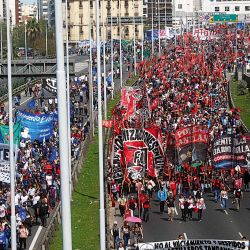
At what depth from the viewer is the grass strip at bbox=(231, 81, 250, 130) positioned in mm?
65825

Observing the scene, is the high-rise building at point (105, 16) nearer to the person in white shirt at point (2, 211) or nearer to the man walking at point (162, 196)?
the man walking at point (162, 196)

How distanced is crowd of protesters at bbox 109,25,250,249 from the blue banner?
406 cm

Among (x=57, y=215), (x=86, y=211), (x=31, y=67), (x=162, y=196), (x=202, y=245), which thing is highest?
(x=31, y=67)

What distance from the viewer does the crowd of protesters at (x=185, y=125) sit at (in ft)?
110

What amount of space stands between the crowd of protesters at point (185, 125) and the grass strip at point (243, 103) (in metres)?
1.41

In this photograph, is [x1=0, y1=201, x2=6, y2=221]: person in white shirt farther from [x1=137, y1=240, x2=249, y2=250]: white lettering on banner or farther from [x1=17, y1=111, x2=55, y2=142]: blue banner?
[x1=137, y1=240, x2=249, y2=250]: white lettering on banner

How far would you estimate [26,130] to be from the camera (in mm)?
38219

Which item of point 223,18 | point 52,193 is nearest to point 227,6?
point 223,18

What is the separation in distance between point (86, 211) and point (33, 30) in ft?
349

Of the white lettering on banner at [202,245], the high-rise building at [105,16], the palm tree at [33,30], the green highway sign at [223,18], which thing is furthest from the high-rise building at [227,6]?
the white lettering on banner at [202,245]

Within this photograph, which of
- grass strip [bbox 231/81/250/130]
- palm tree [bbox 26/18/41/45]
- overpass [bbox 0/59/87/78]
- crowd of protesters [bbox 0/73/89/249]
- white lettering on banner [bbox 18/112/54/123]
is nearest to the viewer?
crowd of protesters [bbox 0/73/89/249]

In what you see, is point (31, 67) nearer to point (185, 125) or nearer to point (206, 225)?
point (185, 125)

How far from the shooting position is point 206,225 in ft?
107

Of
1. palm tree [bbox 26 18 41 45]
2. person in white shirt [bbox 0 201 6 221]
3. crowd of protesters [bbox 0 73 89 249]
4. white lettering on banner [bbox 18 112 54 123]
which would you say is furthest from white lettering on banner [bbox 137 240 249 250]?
palm tree [bbox 26 18 41 45]
